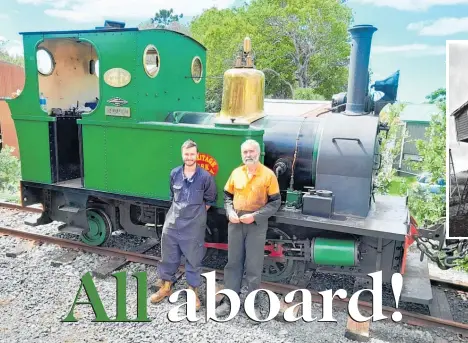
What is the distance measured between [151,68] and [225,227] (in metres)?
2.34

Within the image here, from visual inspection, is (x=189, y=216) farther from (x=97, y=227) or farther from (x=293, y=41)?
(x=293, y=41)

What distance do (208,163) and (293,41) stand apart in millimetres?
25503

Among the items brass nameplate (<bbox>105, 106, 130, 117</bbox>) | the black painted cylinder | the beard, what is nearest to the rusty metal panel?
brass nameplate (<bbox>105, 106, 130, 117</bbox>)

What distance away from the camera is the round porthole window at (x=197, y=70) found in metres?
6.49

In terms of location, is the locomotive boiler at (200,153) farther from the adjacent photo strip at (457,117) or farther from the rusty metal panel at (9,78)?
the rusty metal panel at (9,78)

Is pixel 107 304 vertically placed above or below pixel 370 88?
below

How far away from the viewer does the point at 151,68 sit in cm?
569

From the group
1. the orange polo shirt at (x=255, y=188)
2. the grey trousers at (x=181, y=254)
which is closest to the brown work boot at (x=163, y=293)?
the grey trousers at (x=181, y=254)

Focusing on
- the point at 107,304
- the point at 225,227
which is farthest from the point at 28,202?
the point at 225,227

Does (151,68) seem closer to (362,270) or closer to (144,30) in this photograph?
(144,30)

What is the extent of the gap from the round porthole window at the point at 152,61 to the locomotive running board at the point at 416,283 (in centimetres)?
403

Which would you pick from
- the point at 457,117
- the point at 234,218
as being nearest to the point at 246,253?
the point at 234,218

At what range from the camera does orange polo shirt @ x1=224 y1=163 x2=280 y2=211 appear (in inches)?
177

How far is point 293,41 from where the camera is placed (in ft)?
94.2
